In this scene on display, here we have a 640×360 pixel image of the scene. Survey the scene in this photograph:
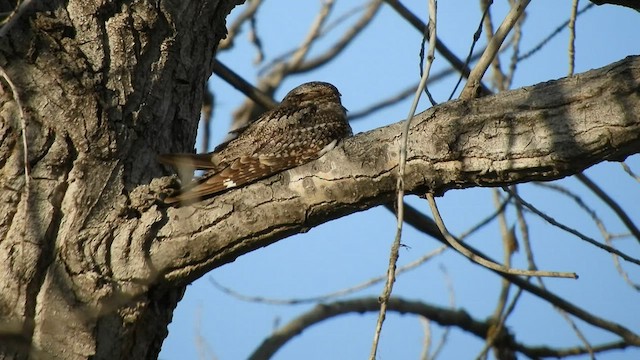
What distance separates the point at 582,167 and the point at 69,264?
1877 mm

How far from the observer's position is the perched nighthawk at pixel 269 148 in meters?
3.43

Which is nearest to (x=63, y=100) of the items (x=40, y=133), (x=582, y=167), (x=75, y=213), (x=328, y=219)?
(x=40, y=133)

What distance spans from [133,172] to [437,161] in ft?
4.33

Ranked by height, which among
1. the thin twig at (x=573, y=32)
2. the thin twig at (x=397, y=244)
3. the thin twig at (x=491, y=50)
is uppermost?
the thin twig at (x=573, y=32)

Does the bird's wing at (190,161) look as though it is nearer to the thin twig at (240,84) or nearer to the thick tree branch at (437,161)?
the thick tree branch at (437,161)

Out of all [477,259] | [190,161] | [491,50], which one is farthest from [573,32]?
[190,161]

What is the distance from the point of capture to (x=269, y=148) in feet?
13.1

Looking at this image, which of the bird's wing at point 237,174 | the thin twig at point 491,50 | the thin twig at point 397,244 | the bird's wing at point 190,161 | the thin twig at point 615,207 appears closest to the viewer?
the thin twig at point 397,244

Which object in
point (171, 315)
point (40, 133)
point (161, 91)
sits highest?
point (161, 91)

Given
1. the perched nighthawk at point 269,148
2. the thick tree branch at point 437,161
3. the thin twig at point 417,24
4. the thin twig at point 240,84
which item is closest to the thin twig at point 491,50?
the thick tree branch at point 437,161

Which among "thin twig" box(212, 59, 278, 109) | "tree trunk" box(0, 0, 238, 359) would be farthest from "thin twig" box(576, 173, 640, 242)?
"tree trunk" box(0, 0, 238, 359)

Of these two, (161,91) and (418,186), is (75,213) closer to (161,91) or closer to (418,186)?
(161,91)

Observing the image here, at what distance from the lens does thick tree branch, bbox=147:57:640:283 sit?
2504 mm

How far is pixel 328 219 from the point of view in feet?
9.66
